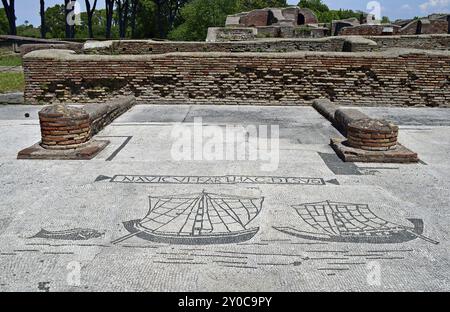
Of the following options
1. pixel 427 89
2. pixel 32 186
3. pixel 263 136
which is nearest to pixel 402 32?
pixel 427 89

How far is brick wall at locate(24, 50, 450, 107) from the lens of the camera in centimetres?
809

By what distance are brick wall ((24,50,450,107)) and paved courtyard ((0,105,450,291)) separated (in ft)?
8.68

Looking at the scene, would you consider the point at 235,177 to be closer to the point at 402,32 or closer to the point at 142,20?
the point at 402,32

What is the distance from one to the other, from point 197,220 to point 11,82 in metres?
9.51

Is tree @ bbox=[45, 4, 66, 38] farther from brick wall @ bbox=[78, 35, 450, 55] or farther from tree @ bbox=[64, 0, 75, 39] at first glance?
brick wall @ bbox=[78, 35, 450, 55]

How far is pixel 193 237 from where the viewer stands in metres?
2.98

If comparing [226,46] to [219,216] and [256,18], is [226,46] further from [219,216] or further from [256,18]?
[256,18]

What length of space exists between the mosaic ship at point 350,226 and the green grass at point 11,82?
28.7ft

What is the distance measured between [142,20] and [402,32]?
28358mm

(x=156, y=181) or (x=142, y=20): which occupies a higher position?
(x=142, y=20)

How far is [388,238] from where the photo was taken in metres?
3.00

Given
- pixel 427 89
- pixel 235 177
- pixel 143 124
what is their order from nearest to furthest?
pixel 235 177
pixel 143 124
pixel 427 89

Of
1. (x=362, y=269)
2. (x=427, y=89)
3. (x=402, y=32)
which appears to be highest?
(x=402, y=32)

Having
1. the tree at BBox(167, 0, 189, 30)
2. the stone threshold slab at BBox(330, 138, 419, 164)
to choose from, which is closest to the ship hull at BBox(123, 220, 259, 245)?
the stone threshold slab at BBox(330, 138, 419, 164)
